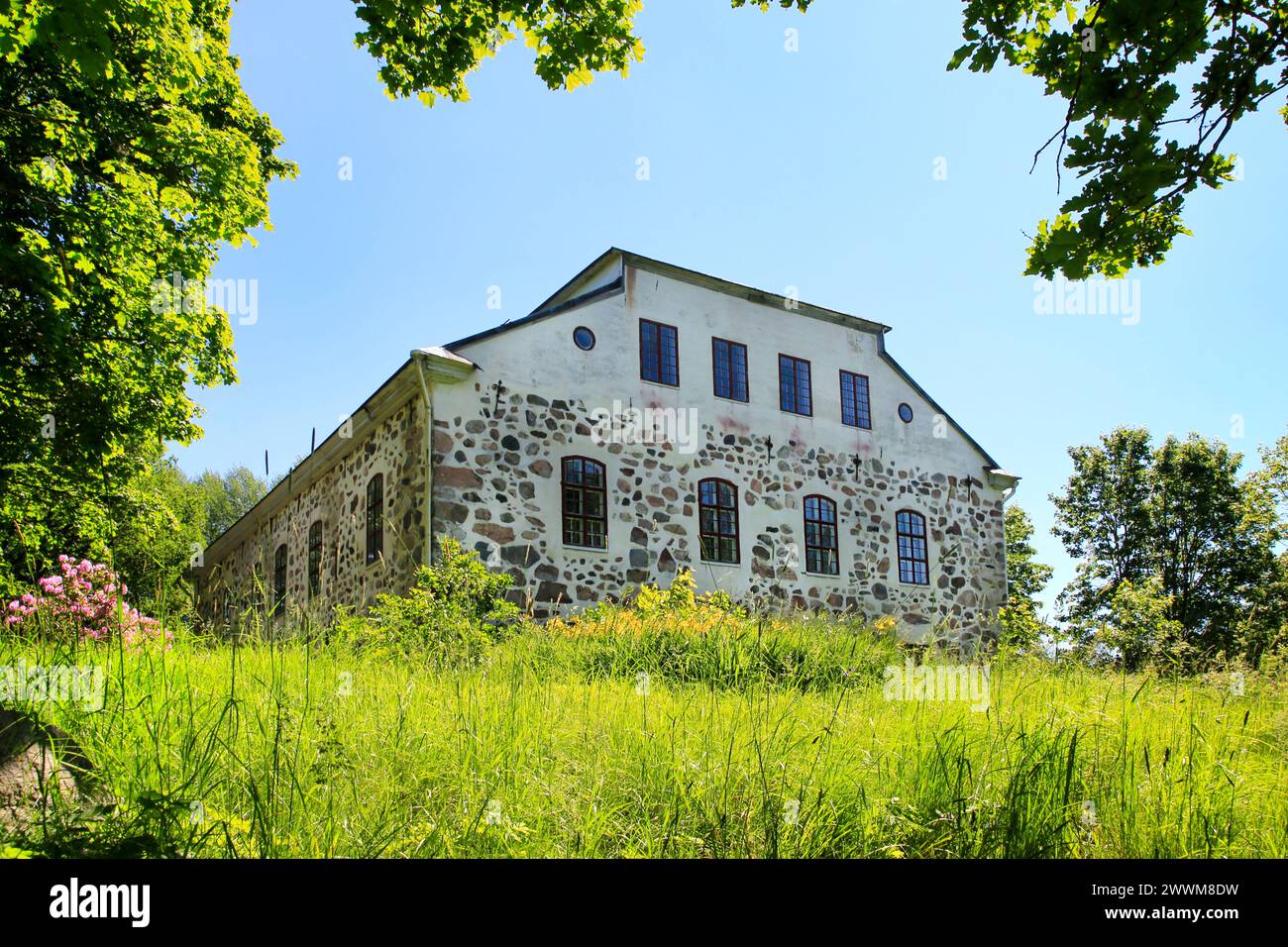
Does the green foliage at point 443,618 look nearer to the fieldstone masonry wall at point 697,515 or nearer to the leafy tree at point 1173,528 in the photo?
the fieldstone masonry wall at point 697,515

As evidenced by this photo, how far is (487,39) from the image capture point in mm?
6098

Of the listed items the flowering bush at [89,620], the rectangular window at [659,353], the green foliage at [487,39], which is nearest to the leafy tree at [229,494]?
the rectangular window at [659,353]

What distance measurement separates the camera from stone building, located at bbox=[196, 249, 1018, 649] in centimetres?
1327

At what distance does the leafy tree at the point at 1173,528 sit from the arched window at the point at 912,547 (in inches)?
488

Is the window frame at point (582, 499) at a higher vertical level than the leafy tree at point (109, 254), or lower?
lower

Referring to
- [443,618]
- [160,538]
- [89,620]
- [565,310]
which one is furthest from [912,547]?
[160,538]

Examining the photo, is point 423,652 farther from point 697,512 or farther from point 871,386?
point 871,386

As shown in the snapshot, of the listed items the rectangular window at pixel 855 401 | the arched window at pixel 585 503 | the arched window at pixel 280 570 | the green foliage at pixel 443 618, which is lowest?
the green foliage at pixel 443 618

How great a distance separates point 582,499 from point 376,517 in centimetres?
360

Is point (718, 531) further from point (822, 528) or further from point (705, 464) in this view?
point (822, 528)

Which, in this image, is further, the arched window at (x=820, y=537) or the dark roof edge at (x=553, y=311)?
the arched window at (x=820, y=537)

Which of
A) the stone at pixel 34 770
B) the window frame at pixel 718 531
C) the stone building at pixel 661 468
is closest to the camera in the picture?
the stone at pixel 34 770

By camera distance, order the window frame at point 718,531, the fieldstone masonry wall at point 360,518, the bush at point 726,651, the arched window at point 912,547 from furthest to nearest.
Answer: the arched window at point 912,547 < the window frame at point 718,531 < the fieldstone masonry wall at point 360,518 < the bush at point 726,651

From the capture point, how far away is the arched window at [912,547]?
1748 cm
